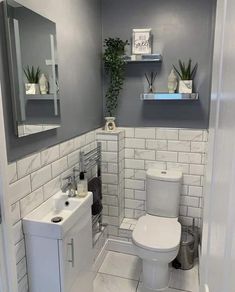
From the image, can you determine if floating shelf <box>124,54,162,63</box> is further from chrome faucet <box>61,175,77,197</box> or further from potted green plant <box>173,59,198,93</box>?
chrome faucet <box>61,175,77,197</box>

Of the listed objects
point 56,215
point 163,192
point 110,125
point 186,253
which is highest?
point 110,125

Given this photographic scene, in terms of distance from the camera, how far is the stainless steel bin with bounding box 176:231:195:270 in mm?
2275

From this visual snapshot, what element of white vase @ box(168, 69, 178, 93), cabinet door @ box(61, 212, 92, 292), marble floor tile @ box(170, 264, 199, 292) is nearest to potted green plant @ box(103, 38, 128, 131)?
white vase @ box(168, 69, 178, 93)

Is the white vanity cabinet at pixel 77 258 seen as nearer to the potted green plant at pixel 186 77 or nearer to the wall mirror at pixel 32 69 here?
the wall mirror at pixel 32 69

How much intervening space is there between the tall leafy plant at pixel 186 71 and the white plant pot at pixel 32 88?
4.29 ft

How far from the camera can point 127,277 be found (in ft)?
7.22

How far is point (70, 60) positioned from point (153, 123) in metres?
1.01

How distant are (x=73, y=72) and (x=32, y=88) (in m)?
0.55

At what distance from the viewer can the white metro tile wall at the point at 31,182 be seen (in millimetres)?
1303

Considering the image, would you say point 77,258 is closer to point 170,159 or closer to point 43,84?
point 43,84

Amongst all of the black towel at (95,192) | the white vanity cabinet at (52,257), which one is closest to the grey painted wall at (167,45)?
the black towel at (95,192)

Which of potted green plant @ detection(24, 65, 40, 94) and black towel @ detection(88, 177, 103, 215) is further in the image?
black towel @ detection(88, 177, 103, 215)

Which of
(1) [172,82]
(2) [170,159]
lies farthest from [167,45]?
(2) [170,159]

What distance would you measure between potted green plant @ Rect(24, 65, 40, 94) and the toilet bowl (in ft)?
4.36
